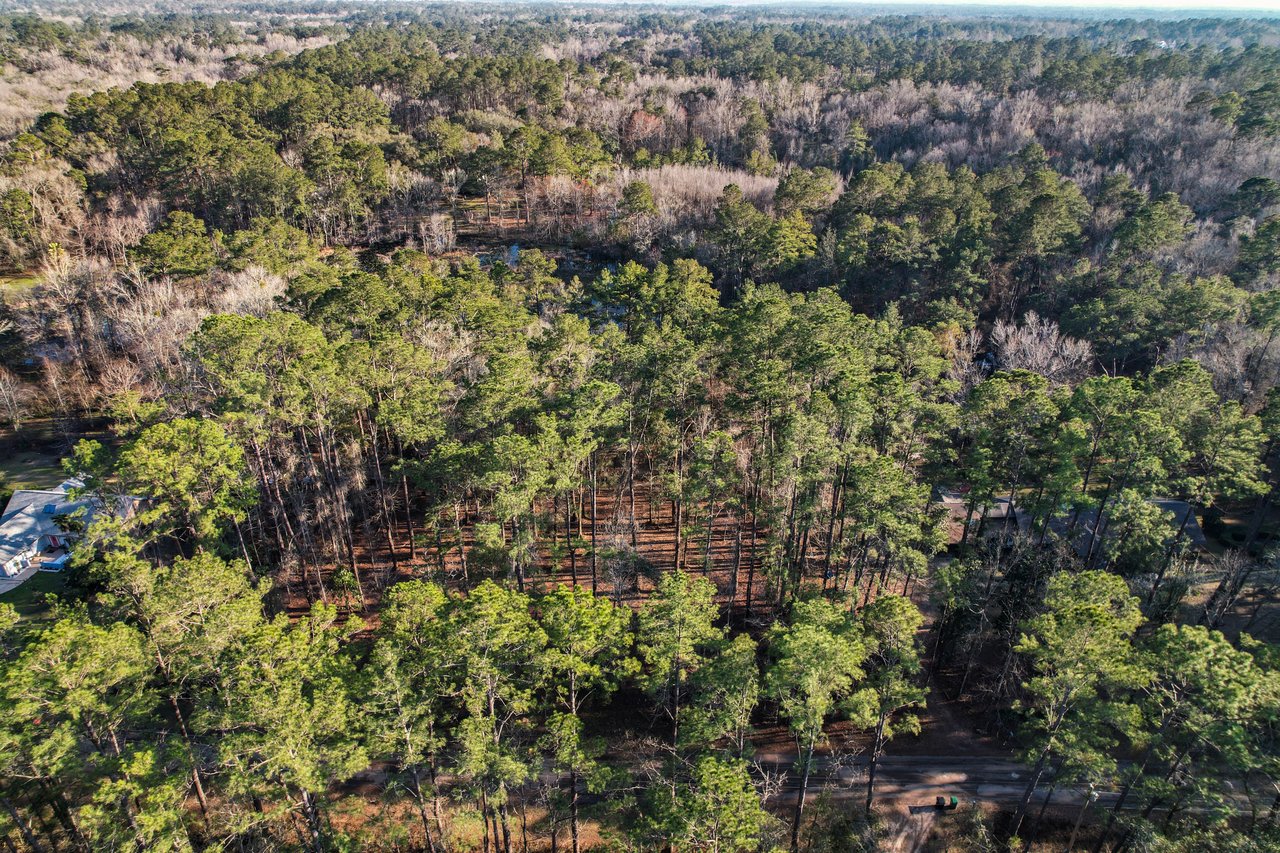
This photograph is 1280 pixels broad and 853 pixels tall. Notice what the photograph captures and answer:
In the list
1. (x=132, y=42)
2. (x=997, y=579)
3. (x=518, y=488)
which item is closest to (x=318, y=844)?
(x=518, y=488)

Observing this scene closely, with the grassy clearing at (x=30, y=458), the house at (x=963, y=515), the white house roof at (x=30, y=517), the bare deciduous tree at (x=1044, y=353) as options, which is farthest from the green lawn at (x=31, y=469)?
the bare deciduous tree at (x=1044, y=353)

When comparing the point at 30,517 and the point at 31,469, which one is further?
the point at 31,469

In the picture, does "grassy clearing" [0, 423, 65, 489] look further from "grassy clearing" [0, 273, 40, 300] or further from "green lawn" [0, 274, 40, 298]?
"green lawn" [0, 274, 40, 298]

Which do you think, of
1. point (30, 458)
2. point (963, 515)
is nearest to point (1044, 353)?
point (963, 515)

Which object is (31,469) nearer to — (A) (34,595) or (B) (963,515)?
(A) (34,595)

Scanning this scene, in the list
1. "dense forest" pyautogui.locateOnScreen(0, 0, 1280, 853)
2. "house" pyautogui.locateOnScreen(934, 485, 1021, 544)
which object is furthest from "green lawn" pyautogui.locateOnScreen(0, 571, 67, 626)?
"house" pyautogui.locateOnScreen(934, 485, 1021, 544)

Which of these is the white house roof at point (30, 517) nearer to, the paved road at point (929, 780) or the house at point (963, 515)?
the paved road at point (929, 780)

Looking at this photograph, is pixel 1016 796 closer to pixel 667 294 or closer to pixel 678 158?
pixel 667 294
